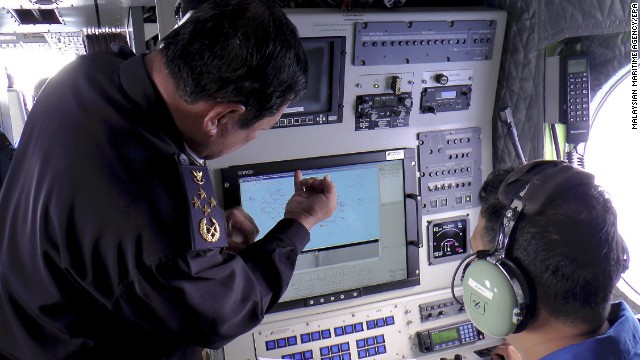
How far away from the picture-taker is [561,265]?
4.33 ft

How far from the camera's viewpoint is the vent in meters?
3.93

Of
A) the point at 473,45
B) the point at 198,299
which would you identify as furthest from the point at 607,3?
the point at 198,299

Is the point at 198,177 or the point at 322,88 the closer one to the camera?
the point at 198,177

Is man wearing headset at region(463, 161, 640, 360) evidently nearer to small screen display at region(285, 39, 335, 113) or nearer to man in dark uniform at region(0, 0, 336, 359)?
man in dark uniform at region(0, 0, 336, 359)

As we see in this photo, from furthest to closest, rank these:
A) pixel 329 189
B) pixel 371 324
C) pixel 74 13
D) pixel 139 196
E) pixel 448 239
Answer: pixel 74 13, pixel 448 239, pixel 371 324, pixel 329 189, pixel 139 196

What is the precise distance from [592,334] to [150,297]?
43.0 inches

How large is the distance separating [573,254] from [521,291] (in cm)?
15

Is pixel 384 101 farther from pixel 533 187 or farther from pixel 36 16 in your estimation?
pixel 36 16

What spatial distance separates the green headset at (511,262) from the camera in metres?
1.35

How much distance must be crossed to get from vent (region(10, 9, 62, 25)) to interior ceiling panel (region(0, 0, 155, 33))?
0.9 inches

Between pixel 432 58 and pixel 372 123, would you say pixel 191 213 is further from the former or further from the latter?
pixel 432 58

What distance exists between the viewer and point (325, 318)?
2561 mm

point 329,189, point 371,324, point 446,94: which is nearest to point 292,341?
point 371,324

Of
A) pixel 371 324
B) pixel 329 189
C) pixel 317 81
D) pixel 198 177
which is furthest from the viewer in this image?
pixel 371 324
